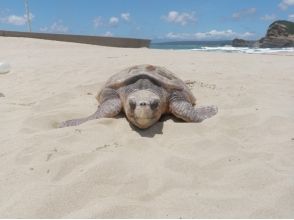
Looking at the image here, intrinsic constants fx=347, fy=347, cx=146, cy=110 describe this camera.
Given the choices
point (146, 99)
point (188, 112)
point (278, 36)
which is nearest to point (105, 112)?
point (146, 99)

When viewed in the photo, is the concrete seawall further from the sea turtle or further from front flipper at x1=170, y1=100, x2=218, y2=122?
front flipper at x1=170, y1=100, x2=218, y2=122

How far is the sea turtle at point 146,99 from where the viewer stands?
3.25m

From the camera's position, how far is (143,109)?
3.18 metres

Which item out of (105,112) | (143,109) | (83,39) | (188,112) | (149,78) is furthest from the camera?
(83,39)

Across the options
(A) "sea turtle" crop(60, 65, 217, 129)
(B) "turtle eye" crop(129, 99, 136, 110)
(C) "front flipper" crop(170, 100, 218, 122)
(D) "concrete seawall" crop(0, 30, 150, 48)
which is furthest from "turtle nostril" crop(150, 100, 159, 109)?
(D) "concrete seawall" crop(0, 30, 150, 48)

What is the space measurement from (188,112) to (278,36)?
4605cm

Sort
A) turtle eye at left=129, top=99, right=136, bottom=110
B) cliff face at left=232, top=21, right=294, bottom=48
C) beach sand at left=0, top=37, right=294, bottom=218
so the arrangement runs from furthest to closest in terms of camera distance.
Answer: cliff face at left=232, top=21, right=294, bottom=48
turtle eye at left=129, top=99, right=136, bottom=110
beach sand at left=0, top=37, right=294, bottom=218

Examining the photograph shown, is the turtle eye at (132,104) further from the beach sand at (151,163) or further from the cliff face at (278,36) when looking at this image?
the cliff face at (278,36)

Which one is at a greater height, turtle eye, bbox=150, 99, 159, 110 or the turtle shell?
the turtle shell

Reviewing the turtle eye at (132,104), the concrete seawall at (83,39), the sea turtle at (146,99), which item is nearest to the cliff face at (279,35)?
the concrete seawall at (83,39)

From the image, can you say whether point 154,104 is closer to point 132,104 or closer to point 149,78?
point 132,104

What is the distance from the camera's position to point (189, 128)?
10.5 ft

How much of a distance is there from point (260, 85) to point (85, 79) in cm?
287

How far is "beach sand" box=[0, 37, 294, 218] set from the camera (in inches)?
78.2
